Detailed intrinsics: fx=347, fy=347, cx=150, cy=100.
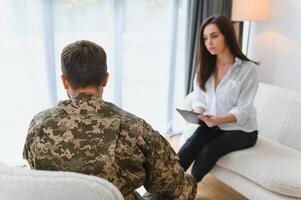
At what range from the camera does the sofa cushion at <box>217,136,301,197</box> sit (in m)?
1.74

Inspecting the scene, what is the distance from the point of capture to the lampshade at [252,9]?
268 cm

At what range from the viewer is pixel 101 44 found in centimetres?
286

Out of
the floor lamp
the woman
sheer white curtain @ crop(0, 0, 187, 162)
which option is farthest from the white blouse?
sheer white curtain @ crop(0, 0, 187, 162)

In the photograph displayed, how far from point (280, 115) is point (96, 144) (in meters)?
1.65

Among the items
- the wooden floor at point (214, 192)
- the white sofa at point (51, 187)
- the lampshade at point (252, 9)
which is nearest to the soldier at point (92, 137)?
the white sofa at point (51, 187)

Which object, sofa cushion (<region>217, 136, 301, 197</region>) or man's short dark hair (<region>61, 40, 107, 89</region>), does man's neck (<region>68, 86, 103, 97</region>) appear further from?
sofa cushion (<region>217, 136, 301, 197</region>)

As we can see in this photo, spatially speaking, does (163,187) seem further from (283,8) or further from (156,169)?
(283,8)

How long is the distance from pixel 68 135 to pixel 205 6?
2.31m

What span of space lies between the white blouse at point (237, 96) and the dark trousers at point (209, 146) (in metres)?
0.05

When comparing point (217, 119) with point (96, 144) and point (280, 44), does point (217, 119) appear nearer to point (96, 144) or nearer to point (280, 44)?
point (96, 144)

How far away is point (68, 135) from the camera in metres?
1.02

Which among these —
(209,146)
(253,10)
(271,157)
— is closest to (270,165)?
(271,157)

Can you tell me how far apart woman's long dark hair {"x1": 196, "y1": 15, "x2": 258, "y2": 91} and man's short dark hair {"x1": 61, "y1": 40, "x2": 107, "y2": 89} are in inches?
43.6

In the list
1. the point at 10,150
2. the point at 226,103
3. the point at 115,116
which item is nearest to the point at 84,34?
the point at 10,150
